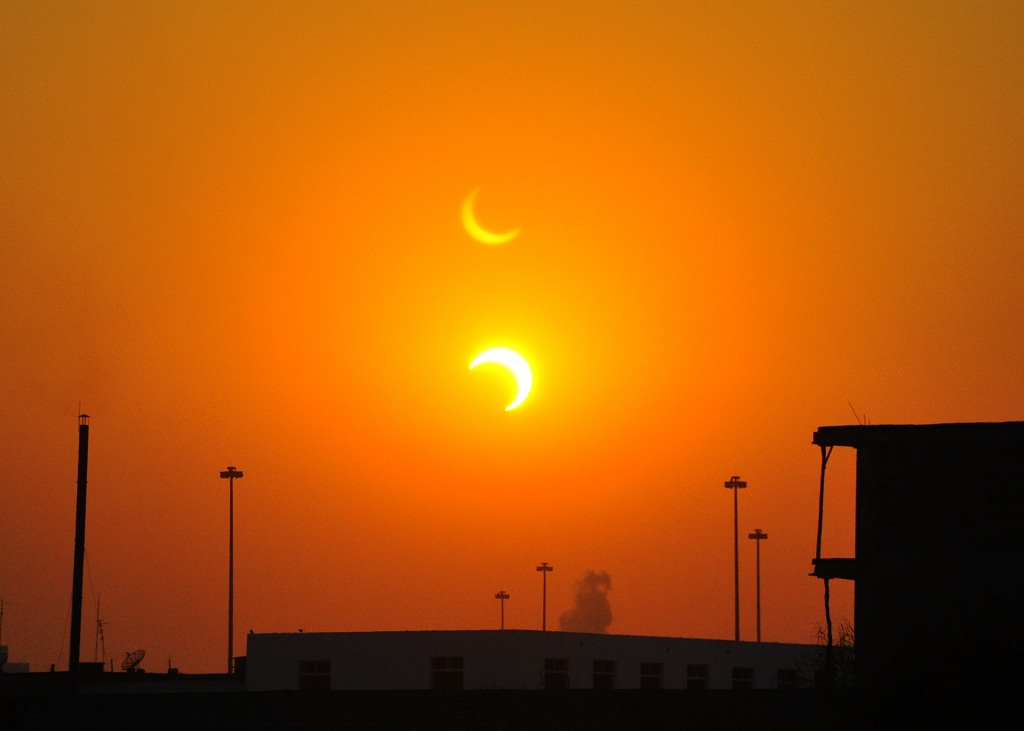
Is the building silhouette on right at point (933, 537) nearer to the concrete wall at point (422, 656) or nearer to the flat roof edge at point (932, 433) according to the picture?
the flat roof edge at point (932, 433)

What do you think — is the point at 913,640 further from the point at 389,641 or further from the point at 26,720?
the point at 389,641

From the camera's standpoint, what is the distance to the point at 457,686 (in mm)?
65000

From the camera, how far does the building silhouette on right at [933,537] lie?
37188 mm

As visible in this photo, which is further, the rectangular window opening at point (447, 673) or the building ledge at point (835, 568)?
the rectangular window opening at point (447, 673)

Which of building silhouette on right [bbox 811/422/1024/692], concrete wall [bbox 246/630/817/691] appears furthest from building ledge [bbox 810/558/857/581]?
concrete wall [bbox 246/630/817/691]

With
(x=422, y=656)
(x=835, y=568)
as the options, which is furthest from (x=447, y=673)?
(x=835, y=568)

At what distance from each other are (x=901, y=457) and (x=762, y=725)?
7634mm

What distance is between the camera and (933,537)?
125 ft

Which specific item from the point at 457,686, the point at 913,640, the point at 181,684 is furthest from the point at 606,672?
the point at 913,640

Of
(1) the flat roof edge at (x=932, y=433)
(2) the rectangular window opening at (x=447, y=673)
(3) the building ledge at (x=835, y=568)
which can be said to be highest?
(1) the flat roof edge at (x=932, y=433)

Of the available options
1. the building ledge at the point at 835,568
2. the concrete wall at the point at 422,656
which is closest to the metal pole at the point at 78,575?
the concrete wall at the point at 422,656

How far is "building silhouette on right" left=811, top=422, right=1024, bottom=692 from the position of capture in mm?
37188

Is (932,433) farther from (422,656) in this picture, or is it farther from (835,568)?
(422,656)

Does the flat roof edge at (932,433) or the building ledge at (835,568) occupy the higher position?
the flat roof edge at (932,433)
